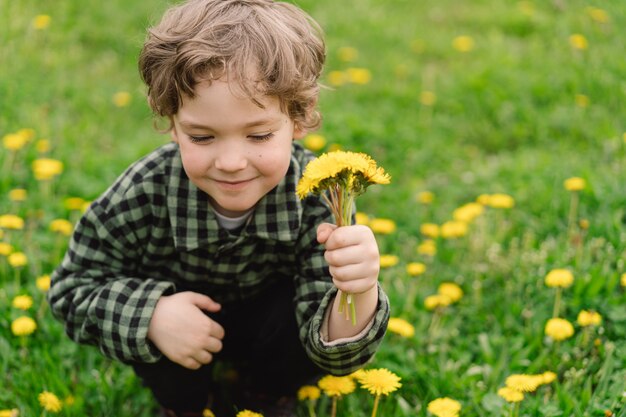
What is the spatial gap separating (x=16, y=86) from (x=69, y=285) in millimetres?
2058

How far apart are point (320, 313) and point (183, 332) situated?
0.34 meters

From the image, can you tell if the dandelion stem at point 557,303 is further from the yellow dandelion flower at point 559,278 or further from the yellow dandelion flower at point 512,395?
the yellow dandelion flower at point 512,395

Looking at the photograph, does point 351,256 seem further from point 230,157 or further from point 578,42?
point 578,42

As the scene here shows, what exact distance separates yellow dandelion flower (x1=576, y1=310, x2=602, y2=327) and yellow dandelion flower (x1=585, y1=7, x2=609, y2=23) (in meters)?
2.73

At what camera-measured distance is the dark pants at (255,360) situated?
5.98ft

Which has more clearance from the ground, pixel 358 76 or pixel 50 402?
pixel 358 76

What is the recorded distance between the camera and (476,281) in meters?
2.40

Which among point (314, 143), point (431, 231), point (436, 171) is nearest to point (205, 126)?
point (431, 231)

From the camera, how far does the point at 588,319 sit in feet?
6.47

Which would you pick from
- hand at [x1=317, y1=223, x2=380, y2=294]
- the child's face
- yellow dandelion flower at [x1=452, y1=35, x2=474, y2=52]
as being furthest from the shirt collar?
yellow dandelion flower at [x1=452, y1=35, x2=474, y2=52]

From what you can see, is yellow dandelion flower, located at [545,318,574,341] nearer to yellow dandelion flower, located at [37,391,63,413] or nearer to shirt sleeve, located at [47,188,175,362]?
shirt sleeve, located at [47,188,175,362]

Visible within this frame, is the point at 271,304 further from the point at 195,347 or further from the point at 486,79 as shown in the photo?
the point at 486,79

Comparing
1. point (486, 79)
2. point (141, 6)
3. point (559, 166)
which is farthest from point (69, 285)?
point (141, 6)

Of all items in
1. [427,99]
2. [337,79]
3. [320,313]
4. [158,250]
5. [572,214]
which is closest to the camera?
[320,313]
